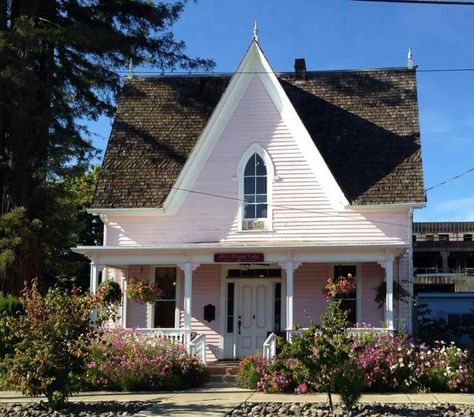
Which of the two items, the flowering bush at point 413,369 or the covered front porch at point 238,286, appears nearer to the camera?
the flowering bush at point 413,369

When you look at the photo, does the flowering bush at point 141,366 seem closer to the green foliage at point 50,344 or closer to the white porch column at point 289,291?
the white porch column at point 289,291

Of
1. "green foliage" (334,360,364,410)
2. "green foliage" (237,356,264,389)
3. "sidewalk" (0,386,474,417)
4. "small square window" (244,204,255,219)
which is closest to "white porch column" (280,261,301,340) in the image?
"green foliage" (237,356,264,389)

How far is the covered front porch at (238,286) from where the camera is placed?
57.8 feet

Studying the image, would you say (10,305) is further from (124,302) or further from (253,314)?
(253,314)

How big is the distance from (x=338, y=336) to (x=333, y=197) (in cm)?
800

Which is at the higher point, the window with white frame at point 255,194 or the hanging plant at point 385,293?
the window with white frame at point 255,194

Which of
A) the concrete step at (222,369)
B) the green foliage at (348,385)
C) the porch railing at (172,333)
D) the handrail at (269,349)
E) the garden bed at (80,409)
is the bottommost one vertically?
the garden bed at (80,409)

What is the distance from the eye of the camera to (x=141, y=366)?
1555cm

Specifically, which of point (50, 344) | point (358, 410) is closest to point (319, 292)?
Result: point (358, 410)

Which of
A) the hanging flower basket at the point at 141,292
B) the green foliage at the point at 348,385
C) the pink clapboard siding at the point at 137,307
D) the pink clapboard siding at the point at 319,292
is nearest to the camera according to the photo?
the green foliage at the point at 348,385

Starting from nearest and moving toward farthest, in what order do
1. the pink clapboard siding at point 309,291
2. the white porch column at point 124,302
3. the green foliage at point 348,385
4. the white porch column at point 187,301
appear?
1. the green foliage at point 348,385
2. the white porch column at point 187,301
3. the pink clapboard siding at point 309,291
4. the white porch column at point 124,302

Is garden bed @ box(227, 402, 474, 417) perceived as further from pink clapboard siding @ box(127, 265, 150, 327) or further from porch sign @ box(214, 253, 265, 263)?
pink clapboard siding @ box(127, 265, 150, 327)

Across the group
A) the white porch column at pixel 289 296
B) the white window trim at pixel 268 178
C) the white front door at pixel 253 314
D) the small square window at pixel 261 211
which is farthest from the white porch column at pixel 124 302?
the white porch column at pixel 289 296

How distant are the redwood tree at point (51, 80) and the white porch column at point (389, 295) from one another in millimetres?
8561
